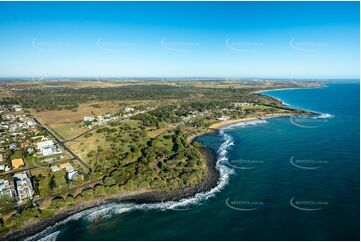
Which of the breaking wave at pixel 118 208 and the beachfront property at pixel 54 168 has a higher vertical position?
the beachfront property at pixel 54 168

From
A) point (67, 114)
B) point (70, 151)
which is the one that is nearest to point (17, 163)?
point (70, 151)

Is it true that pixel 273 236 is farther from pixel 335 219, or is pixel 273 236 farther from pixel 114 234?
pixel 114 234

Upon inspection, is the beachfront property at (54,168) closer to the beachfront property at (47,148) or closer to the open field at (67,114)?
the beachfront property at (47,148)

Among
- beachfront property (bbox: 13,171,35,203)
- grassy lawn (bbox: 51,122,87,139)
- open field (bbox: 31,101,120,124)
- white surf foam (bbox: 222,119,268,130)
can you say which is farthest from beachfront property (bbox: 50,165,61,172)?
white surf foam (bbox: 222,119,268,130)

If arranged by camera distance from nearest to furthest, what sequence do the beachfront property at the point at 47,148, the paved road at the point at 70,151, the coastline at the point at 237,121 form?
1. the paved road at the point at 70,151
2. the beachfront property at the point at 47,148
3. the coastline at the point at 237,121

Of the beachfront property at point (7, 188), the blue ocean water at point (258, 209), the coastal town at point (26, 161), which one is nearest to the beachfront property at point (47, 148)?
the coastal town at point (26, 161)

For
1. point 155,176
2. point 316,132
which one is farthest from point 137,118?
point 316,132

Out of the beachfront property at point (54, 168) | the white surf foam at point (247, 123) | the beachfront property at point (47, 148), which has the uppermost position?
the white surf foam at point (247, 123)

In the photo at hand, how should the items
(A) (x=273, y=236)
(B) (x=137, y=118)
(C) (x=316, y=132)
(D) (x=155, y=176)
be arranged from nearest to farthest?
(A) (x=273, y=236), (D) (x=155, y=176), (C) (x=316, y=132), (B) (x=137, y=118)
